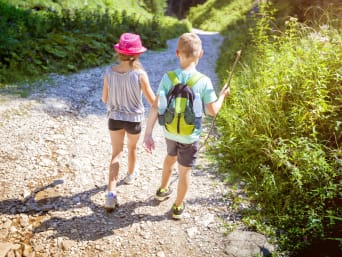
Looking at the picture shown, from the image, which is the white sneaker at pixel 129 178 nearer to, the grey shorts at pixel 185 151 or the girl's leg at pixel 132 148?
the girl's leg at pixel 132 148

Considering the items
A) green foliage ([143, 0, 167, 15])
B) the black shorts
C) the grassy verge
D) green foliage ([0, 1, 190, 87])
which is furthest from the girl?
green foliage ([143, 0, 167, 15])

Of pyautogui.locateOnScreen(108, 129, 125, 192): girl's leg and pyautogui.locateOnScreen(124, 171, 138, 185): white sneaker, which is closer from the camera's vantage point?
pyautogui.locateOnScreen(108, 129, 125, 192): girl's leg

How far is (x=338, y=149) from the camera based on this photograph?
359cm

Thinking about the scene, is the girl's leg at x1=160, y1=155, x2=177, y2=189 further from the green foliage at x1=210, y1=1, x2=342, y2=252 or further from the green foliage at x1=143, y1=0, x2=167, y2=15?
the green foliage at x1=143, y1=0, x2=167, y2=15


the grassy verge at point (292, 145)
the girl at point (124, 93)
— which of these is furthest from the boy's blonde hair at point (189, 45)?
the grassy verge at point (292, 145)

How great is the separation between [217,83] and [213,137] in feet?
8.71

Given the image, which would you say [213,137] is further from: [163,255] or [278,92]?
[163,255]

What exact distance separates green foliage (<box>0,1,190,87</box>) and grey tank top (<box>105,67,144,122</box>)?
467 centimetres

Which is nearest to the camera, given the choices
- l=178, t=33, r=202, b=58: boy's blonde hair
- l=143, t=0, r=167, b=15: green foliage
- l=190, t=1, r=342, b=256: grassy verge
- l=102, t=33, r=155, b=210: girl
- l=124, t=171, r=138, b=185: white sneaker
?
l=178, t=33, r=202, b=58: boy's blonde hair

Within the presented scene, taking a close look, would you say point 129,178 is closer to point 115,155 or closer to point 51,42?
point 115,155

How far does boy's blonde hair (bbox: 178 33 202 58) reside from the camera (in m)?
2.72

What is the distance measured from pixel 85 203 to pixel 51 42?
626 cm

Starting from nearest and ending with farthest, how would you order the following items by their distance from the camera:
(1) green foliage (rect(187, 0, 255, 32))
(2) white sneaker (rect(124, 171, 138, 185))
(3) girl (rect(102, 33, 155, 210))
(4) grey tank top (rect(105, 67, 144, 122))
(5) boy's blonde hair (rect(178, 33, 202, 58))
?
(5) boy's blonde hair (rect(178, 33, 202, 58))
(3) girl (rect(102, 33, 155, 210))
(4) grey tank top (rect(105, 67, 144, 122))
(2) white sneaker (rect(124, 171, 138, 185))
(1) green foliage (rect(187, 0, 255, 32))

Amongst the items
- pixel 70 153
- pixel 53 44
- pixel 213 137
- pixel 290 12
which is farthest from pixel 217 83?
pixel 53 44
